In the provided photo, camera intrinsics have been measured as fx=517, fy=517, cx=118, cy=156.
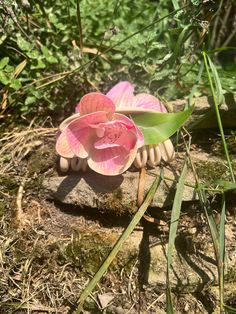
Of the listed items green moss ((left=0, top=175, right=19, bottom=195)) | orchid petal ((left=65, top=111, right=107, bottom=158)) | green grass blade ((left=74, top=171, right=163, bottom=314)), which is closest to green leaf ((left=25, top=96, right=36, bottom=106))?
green moss ((left=0, top=175, right=19, bottom=195))

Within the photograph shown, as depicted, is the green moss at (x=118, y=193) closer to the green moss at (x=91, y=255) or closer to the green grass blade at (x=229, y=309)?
the green moss at (x=91, y=255)

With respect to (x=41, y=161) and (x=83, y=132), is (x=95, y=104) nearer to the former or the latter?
(x=83, y=132)

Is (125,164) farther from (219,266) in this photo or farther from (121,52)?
(121,52)

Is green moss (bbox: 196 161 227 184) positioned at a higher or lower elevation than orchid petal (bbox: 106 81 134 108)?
lower

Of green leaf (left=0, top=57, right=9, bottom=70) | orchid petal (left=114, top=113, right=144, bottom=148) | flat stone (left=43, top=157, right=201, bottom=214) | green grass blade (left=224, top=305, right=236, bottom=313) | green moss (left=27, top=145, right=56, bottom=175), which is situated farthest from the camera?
green leaf (left=0, top=57, right=9, bottom=70)

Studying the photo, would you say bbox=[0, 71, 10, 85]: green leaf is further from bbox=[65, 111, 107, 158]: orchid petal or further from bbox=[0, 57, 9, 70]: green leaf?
bbox=[65, 111, 107, 158]: orchid petal
